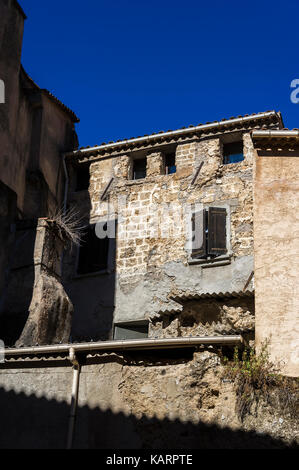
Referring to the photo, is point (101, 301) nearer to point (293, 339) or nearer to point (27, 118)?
point (27, 118)

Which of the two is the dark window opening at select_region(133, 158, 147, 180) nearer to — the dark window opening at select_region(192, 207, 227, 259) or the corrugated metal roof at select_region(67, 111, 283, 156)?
the corrugated metal roof at select_region(67, 111, 283, 156)

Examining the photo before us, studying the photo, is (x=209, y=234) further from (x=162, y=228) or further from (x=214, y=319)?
(x=214, y=319)

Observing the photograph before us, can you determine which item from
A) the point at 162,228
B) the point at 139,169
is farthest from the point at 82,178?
the point at 162,228

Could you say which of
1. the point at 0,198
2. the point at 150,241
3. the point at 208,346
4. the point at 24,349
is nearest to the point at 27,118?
the point at 0,198

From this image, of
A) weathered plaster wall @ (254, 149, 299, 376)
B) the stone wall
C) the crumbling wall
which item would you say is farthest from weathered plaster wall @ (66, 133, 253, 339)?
weathered plaster wall @ (254, 149, 299, 376)

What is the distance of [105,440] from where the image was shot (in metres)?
11.4

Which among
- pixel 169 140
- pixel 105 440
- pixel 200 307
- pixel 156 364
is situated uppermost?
pixel 169 140

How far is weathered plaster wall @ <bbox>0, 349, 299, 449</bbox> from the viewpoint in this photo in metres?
10.9

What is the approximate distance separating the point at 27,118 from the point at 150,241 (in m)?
4.25

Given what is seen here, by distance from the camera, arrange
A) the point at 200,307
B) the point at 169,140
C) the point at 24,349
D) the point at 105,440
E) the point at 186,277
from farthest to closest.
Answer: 1. the point at 169,140
2. the point at 186,277
3. the point at 200,307
4. the point at 24,349
5. the point at 105,440

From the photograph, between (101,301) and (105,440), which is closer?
(105,440)

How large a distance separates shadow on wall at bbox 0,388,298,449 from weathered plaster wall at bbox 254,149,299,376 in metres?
1.46

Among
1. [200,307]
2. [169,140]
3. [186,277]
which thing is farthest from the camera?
[169,140]

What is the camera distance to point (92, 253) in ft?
65.1
